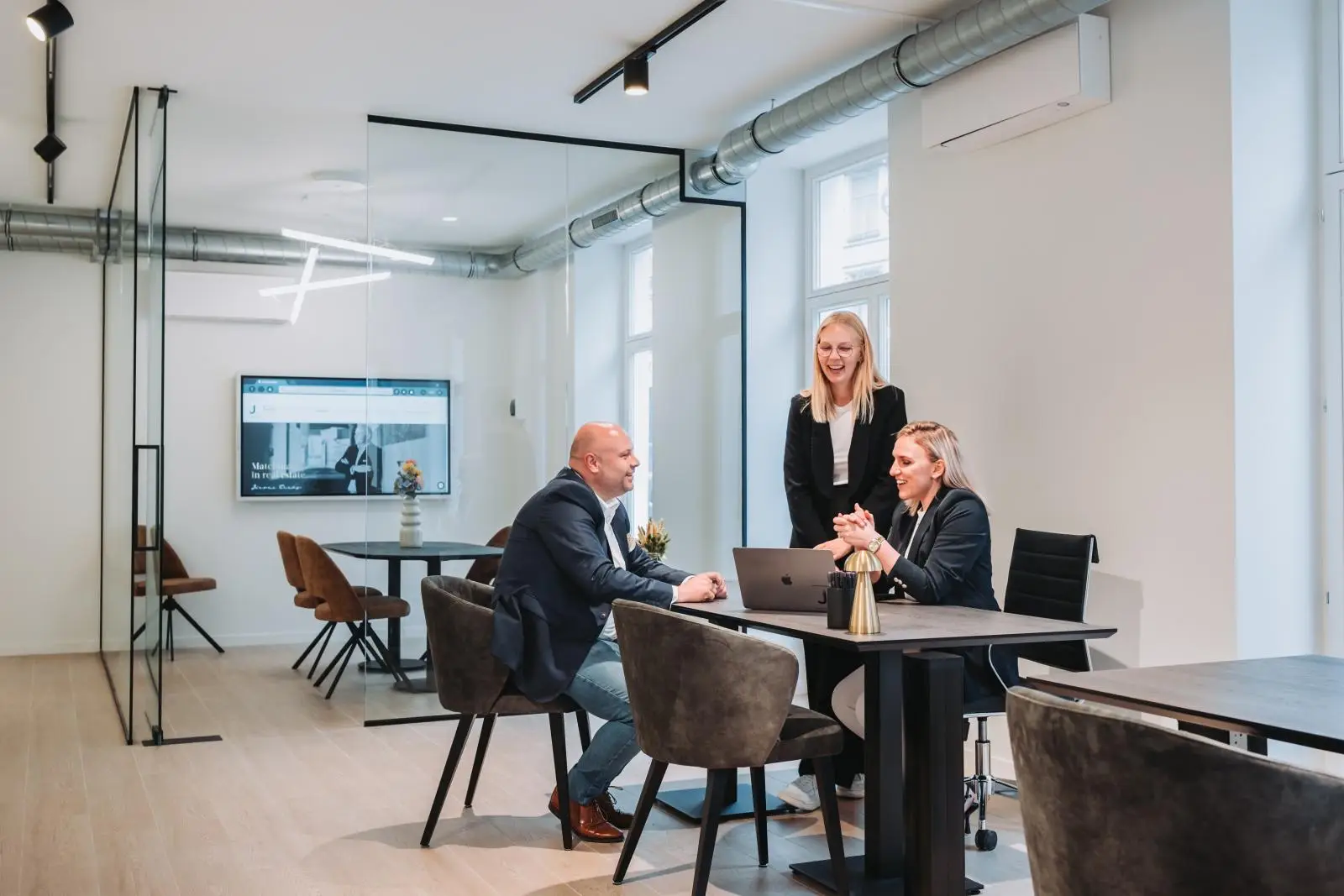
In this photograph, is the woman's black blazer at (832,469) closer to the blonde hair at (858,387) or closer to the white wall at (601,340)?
the blonde hair at (858,387)

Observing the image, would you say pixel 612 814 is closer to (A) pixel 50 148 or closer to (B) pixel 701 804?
(B) pixel 701 804

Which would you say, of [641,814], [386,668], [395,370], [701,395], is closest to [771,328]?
[701,395]

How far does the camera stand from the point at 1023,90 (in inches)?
187

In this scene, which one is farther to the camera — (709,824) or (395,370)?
(395,370)

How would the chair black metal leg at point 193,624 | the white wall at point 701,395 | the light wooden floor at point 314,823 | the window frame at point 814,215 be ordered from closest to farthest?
the light wooden floor at point 314,823 < the window frame at point 814,215 < the white wall at point 701,395 < the chair black metal leg at point 193,624

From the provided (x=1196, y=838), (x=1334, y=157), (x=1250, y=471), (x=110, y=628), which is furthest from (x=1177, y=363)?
(x=110, y=628)

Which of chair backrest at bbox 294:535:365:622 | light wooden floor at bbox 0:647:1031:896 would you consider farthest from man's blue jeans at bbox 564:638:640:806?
chair backrest at bbox 294:535:365:622

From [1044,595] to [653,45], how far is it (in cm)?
277

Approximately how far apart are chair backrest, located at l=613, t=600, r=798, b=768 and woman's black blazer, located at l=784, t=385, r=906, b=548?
5.03ft

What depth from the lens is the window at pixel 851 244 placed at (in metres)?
6.78

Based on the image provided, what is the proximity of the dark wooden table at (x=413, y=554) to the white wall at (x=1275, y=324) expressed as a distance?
3.78 metres

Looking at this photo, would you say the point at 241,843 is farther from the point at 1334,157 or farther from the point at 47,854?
the point at 1334,157

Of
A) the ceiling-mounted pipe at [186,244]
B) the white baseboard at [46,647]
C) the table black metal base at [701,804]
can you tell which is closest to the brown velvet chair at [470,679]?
the table black metal base at [701,804]

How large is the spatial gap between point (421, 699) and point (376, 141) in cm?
290
